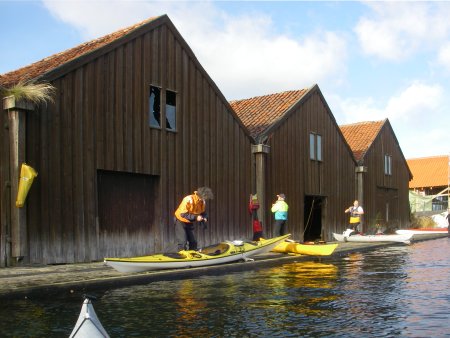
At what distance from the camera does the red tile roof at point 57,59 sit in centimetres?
1365

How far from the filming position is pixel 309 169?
23562 mm

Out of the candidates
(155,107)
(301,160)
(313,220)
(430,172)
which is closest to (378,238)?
(313,220)

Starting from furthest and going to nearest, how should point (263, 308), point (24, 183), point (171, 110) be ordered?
1. point (171, 110)
2. point (24, 183)
3. point (263, 308)

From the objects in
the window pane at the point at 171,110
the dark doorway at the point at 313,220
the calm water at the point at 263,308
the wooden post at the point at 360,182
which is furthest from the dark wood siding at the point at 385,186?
the calm water at the point at 263,308

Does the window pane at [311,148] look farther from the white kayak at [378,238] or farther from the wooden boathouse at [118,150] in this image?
the wooden boathouse at [118,150]

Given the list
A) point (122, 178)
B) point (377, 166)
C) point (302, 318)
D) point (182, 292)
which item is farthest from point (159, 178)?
point (377, 166)

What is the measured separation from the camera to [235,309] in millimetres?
8016

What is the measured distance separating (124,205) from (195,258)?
3.88m

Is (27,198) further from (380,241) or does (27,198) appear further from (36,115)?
(380,241)

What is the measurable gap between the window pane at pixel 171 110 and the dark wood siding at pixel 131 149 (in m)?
0.15

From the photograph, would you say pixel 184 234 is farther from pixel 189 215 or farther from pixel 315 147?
pixel 315 147

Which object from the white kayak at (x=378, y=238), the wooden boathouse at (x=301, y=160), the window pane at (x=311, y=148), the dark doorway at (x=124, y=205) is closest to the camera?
the dark doorway at (x=124, y=205)

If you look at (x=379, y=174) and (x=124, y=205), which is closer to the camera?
(x=124, y=205)

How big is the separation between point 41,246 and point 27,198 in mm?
1140
